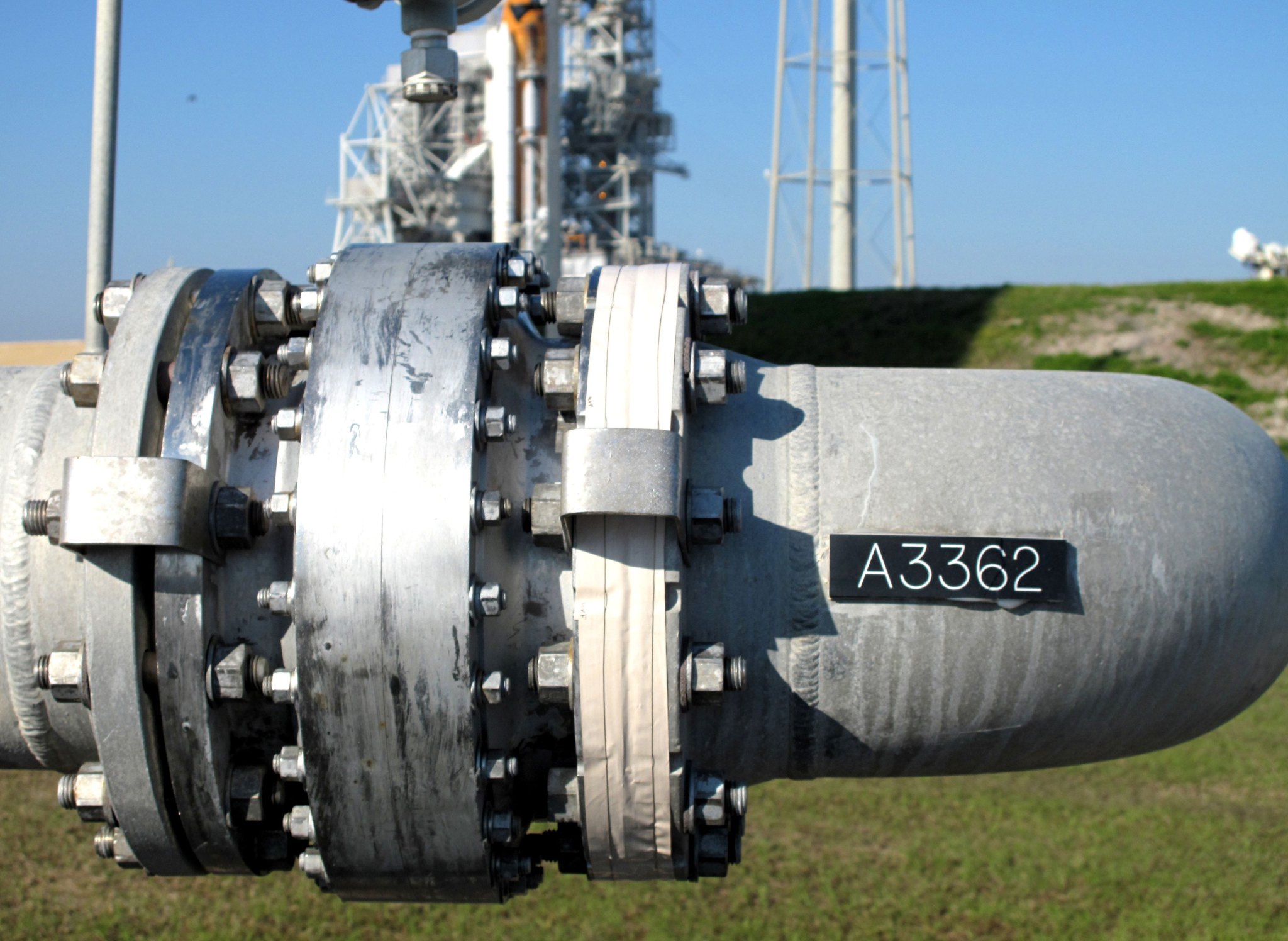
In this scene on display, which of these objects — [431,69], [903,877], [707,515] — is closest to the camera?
[707,515]

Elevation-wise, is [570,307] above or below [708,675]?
above

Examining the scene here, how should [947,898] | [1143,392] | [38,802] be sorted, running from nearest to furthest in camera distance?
[1143,392] → [947,898] → [38,802]

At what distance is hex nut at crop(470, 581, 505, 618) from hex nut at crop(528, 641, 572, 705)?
0.10m

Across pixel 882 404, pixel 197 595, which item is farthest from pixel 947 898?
pixel 197 595

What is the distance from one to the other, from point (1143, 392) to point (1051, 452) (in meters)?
0.24

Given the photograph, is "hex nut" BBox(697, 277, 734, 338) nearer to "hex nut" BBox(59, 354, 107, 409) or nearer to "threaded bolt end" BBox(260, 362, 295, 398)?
"threaded bolt end" BBox(260, 362, 295, 398)

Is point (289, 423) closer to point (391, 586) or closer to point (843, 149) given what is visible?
point (391, 586)

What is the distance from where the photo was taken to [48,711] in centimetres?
174

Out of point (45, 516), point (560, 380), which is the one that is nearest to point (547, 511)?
point (560, 380)

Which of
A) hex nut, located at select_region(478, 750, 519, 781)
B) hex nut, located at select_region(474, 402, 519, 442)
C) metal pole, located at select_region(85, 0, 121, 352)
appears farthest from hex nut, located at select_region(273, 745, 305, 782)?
metal pole, located at select_region(85, 0, 121, 352)

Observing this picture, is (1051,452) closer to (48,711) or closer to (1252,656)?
(1252,656)

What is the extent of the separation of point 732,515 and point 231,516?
66cm

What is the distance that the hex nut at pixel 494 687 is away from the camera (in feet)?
5.03

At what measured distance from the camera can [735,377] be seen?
5.43ft
